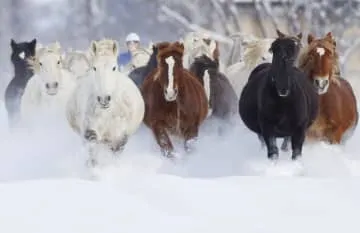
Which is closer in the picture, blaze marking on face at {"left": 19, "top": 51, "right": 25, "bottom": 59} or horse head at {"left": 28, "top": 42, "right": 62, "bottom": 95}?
horse head at {"left": 28, "top": 42, "right": 62, "bottom": 95}

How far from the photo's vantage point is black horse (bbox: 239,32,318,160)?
31.4 feet

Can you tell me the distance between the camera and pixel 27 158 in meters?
11.4

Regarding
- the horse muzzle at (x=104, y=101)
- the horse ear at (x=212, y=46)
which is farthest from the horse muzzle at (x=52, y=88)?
the horse ear at (x=212, y=46)

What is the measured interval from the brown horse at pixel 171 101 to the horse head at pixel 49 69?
1.05 metres

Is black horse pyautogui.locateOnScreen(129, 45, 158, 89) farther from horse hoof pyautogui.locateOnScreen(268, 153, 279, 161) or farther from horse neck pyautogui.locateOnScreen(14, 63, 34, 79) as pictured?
horse hoof pyautogui.locateOnScreen(268, 153, 279, 161)

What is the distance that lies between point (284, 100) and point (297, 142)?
470 mm

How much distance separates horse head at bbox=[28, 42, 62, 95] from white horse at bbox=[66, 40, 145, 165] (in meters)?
1.41

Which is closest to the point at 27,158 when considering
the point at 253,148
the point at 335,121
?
the point at 253,148

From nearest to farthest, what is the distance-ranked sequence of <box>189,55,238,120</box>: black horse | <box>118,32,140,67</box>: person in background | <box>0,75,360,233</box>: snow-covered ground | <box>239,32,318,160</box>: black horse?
<box>0,75,360,233</box>: snow-covered ground → <box>239,32,318,160</box>: black horse → <box>189,55,238,120</box>: black horse → <box>118,32,140,67</box>: person in background

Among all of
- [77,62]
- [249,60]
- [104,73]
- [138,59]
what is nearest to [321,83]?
[249,60]

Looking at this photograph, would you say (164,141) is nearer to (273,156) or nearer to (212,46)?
(273,156)

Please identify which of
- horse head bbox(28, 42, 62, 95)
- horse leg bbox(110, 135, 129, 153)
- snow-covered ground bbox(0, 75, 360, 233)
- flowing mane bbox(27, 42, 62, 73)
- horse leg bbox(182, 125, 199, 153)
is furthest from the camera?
flowing mane bbox(27, 42, 62, 73)

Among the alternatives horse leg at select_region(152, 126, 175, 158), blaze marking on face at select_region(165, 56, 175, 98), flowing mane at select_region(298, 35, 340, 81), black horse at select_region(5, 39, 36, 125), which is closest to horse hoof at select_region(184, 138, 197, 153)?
horse leg at select_region(152, 126, 175, 158)

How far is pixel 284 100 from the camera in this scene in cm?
966
